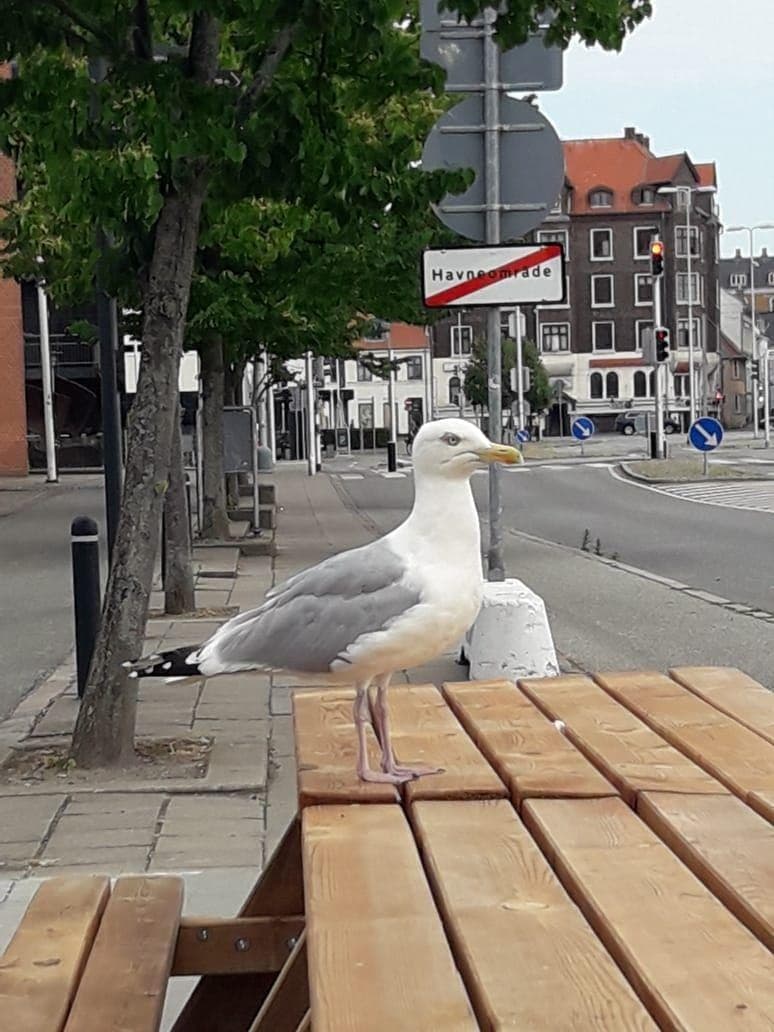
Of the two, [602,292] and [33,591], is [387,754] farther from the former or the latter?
[602,292]

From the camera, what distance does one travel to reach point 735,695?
4543mm

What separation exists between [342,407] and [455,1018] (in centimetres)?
8197

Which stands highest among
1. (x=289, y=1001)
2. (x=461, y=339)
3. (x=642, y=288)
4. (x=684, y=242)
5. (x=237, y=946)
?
(x=684, y=242)

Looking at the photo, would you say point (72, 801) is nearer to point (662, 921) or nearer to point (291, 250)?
point (662, 921)

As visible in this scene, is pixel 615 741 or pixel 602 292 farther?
pixel 602 292

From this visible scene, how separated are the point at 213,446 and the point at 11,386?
101 feet

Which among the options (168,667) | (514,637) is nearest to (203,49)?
(514,637)

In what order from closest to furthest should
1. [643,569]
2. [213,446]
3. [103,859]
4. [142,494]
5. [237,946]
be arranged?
[237,946], [103,859], [142,494], [643,569], [213,446]

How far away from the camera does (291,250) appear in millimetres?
19109

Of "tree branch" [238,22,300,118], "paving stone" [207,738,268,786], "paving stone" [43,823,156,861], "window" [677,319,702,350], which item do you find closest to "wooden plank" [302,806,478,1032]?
"paving stone" [43,823,156,861]

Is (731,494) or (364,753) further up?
(364,753)

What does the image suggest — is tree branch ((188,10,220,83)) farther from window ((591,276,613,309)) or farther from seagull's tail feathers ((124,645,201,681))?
window ((591,276,613,309))

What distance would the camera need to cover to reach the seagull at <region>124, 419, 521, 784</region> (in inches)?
152

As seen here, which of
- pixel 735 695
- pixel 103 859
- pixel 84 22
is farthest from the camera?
pixel 84 22
